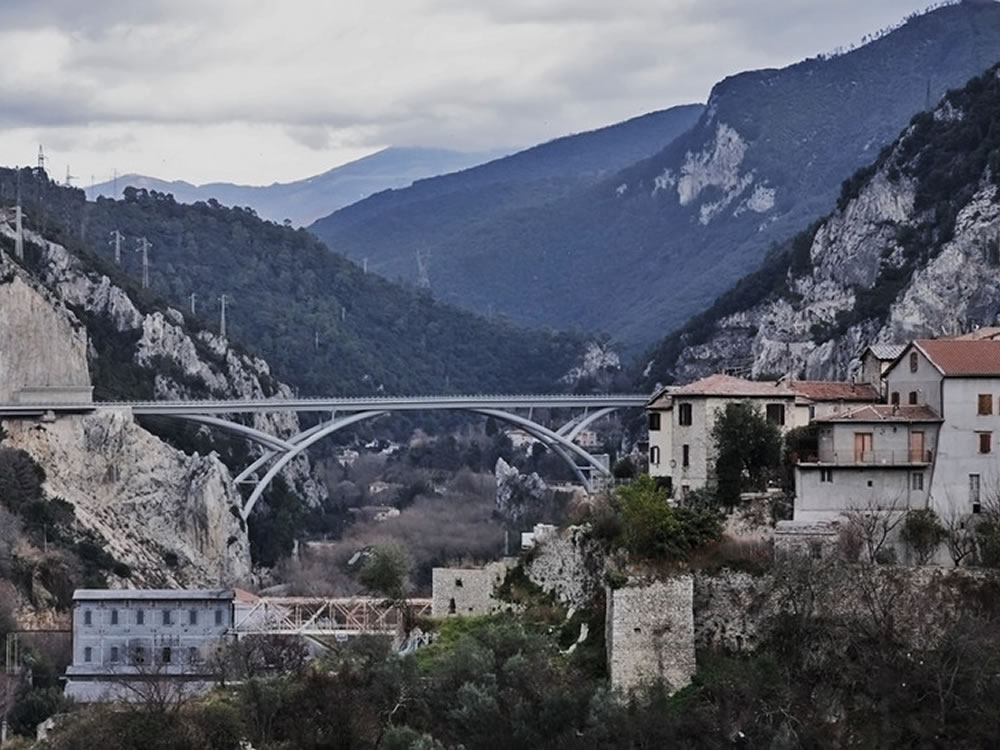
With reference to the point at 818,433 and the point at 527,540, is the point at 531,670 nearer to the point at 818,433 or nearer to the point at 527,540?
the point at 818,433

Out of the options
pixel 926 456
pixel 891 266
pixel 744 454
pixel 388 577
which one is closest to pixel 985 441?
pixel 926 456

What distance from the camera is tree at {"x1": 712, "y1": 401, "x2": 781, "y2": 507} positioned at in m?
41.8

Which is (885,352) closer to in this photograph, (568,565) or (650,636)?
(568,565)

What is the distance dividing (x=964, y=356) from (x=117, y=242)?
109855mm

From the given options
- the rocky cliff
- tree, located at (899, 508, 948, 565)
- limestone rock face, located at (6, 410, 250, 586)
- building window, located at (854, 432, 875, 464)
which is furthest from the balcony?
limestone rock face, located at (6, 410, 250, 586)

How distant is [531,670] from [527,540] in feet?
32.6

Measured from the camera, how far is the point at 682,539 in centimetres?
3953

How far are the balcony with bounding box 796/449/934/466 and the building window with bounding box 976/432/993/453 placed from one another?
82 cm

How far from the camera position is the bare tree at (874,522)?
39625mm

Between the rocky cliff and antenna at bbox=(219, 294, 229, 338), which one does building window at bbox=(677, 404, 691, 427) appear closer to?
the rocky cliff

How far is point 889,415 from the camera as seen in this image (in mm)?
41188

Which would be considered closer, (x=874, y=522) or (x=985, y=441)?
(x=874, y=522)

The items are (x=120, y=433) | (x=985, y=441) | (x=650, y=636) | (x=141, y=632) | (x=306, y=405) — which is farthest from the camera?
(x=306, y=405)

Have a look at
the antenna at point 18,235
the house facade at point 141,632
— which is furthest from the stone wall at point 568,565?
the antenna at point 18,235
